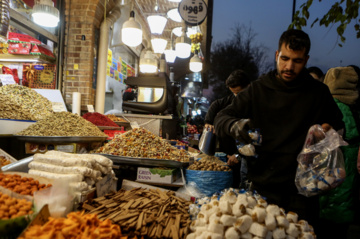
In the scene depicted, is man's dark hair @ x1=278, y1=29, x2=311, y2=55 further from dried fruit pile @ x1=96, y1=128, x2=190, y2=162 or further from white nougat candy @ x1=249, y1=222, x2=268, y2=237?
dried fruit pile @ x1=96, y1=128, x2=190, y2=162

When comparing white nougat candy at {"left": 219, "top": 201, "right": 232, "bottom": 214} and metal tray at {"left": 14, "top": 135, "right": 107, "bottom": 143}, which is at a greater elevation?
metal tray at {"left": 14, "top": 135, "right": 107, "bottom": 143}

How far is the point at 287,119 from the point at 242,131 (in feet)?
1.65

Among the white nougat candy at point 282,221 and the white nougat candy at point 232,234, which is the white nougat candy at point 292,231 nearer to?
the white nougat candy at point 282,221

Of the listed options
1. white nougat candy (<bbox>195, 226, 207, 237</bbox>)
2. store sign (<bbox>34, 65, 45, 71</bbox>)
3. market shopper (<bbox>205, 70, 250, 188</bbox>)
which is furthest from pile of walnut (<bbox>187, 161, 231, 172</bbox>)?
store sign (<bbox>34, 65, 45, 71</bbox>)

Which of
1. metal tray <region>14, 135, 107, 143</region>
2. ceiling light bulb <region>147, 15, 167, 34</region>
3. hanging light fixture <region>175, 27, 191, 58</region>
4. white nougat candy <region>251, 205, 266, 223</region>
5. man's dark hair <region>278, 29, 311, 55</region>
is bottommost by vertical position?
white nougat candy <region>251, 205, 266, 223</region>

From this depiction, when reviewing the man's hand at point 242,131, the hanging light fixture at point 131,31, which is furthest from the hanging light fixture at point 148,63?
the man's hand at point 242,131

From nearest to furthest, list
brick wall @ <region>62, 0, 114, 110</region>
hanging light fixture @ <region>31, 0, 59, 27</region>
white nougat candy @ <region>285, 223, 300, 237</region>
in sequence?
white nougat candy @ <region>285, 223, 300, 237</region>
hanging light fixture @ <region>31, 0, 59, 27</region>
brick wall @ <region>62, 0, 114, 110</region>

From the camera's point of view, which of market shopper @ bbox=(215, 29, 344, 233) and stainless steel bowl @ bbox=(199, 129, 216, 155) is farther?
stainless steel bowl @ bbox=(199, 129, 216, 155)

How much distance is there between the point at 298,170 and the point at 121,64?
7848 millimetres

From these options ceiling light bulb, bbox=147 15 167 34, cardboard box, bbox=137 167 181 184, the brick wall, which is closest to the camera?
cardboard box, bbox=137 167 181 184

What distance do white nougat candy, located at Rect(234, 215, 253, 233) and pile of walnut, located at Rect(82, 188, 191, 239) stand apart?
294 mm

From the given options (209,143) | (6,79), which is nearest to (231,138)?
(209,143)

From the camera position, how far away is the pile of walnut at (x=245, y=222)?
139 cm

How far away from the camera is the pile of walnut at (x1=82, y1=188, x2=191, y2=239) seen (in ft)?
4.95
